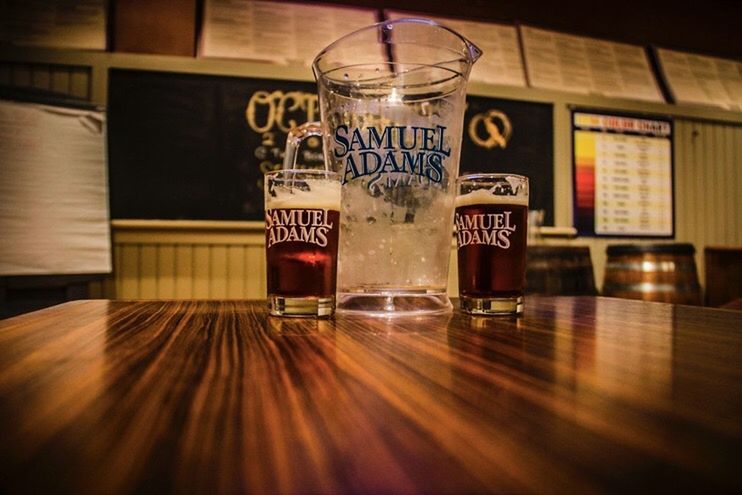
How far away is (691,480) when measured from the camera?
156 mm

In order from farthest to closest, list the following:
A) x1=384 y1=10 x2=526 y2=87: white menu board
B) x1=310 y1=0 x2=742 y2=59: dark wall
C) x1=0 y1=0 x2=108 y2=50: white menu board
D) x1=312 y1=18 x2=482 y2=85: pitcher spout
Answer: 1. x1=310 y1=0 x2=742 y2=59: dark wall
2. x1=384 y1=10 x2=526 y2=87: white menu board
3. x1=0 y1=0 x2=108 y2=50: white menu board
4. x1=312 y1=18 x2=482 y2=85: pitcher spout

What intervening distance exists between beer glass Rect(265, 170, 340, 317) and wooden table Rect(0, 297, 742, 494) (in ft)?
0.49

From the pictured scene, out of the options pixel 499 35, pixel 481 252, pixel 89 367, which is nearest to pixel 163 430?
pixel 89 367

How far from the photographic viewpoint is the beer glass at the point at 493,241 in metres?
0.68

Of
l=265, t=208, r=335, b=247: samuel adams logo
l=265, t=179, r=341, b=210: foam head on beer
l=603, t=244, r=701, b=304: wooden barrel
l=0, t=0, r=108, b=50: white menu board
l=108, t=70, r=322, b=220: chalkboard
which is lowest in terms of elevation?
l=603, t=244, r=701, b=304: wooden barrel

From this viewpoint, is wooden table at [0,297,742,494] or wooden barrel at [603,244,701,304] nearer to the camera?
wooden table at [0,297,742,494]

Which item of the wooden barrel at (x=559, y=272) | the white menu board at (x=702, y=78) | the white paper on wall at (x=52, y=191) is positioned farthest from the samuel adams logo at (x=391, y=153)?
the white menu board at (x=702, y=78)

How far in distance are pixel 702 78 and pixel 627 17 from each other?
0.67m

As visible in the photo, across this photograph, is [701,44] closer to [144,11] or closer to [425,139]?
[144,11]

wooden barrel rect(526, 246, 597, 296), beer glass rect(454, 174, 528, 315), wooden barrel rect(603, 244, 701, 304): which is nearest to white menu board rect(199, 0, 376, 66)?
wooden barrel rect(526, 246, 597, 296)

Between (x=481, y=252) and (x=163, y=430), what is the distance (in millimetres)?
530

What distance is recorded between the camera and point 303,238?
2.03ft

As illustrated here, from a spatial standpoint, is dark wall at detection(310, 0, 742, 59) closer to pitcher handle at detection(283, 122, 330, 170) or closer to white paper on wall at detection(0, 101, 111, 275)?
white paper on wall at detection(0, 101, 111, 275)

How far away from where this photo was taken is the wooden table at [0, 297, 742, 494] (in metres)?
0.16
